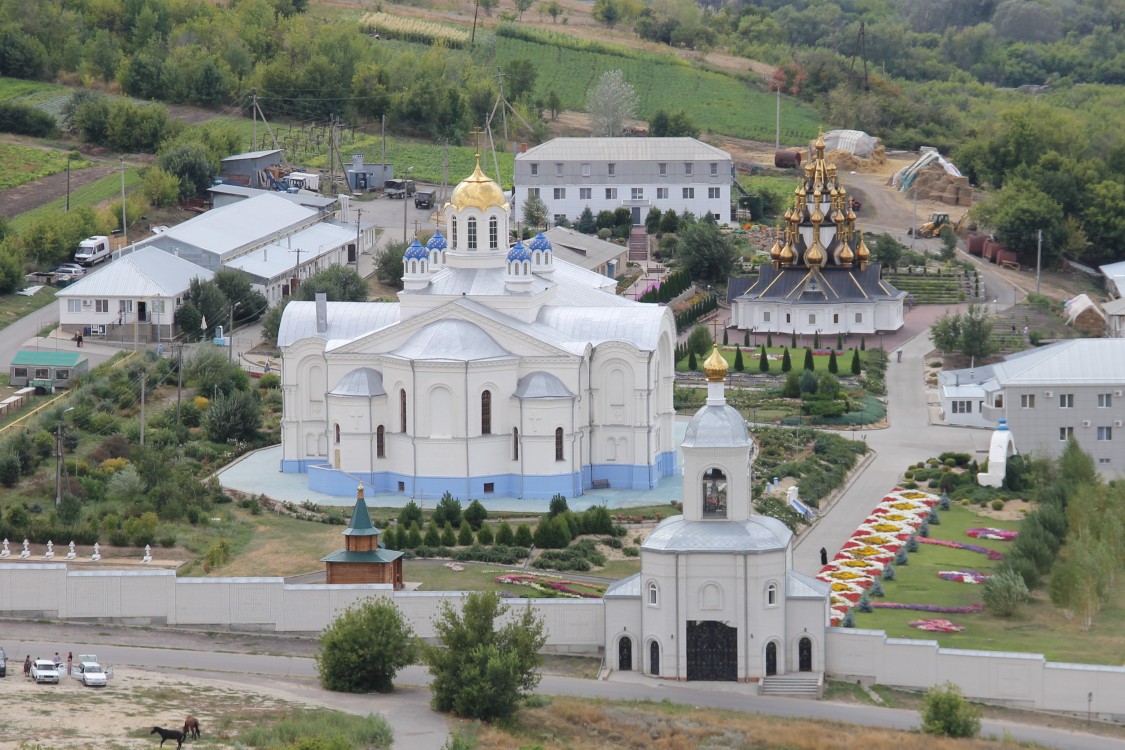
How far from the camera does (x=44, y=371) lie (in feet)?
262

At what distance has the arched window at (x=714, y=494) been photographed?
176 ft

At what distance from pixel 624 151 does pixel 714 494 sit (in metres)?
59.3

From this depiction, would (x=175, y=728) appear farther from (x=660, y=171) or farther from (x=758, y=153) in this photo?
(x=758, y=153)

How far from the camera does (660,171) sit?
365 ft

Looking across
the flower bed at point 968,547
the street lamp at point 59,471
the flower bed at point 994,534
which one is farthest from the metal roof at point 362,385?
the flower bed at point 994,534

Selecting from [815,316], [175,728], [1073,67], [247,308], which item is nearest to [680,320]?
[815,316]

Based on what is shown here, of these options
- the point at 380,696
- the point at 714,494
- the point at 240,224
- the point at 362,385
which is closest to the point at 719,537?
the point at 714,494

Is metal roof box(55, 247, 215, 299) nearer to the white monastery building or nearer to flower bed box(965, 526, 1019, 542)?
the white monastery building

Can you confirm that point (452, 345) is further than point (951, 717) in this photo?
Yes

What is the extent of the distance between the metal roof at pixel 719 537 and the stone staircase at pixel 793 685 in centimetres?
265

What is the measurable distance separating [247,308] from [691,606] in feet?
136

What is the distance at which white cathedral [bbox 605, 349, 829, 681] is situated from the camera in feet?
173

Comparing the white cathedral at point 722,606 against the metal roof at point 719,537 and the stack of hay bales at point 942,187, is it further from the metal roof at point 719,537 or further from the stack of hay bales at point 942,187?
the stack of hay bales at point 942,187

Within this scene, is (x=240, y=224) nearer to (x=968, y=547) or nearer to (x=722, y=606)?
(x=968, y=547)
